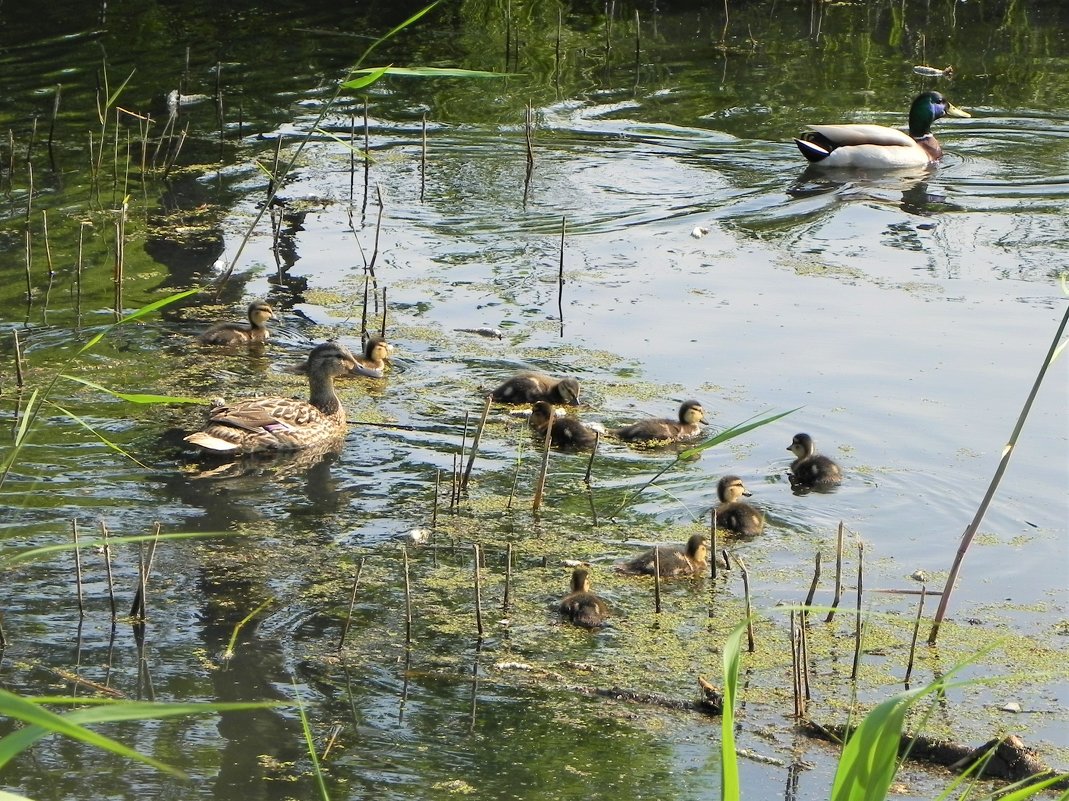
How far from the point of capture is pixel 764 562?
5699 mm

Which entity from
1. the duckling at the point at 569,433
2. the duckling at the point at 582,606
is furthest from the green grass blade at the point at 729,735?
the duckling at the point at 569,433

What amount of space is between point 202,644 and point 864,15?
13557mm

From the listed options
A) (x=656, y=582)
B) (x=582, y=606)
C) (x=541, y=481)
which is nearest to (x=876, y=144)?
(x=541, y=481)

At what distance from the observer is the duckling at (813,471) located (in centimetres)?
636

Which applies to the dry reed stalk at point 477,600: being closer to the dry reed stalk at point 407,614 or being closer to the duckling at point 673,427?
the dry reed stalk at point 407,614

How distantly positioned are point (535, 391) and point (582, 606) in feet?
7.39

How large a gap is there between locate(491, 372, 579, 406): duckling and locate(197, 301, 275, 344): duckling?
1491mm

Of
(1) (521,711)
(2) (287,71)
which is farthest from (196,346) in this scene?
(2) (287,71)

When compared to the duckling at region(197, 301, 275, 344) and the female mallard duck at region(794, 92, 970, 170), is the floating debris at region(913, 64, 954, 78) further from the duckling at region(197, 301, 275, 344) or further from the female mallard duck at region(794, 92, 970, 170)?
the duckling at region(197, 301, 275, 344)

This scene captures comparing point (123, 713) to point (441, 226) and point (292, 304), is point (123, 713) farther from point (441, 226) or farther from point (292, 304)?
point (441, 226)

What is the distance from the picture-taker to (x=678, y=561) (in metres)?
5.44

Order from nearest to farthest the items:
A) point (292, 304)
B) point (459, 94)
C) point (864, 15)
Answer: point (292, 304) → point (459, 94) → point (864, 15)

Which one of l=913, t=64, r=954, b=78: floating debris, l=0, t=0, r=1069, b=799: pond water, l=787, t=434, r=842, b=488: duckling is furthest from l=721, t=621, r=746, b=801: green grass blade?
l=913, t=64, r=954, b=78: floating debris

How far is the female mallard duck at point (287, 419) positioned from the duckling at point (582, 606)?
6.74ft
